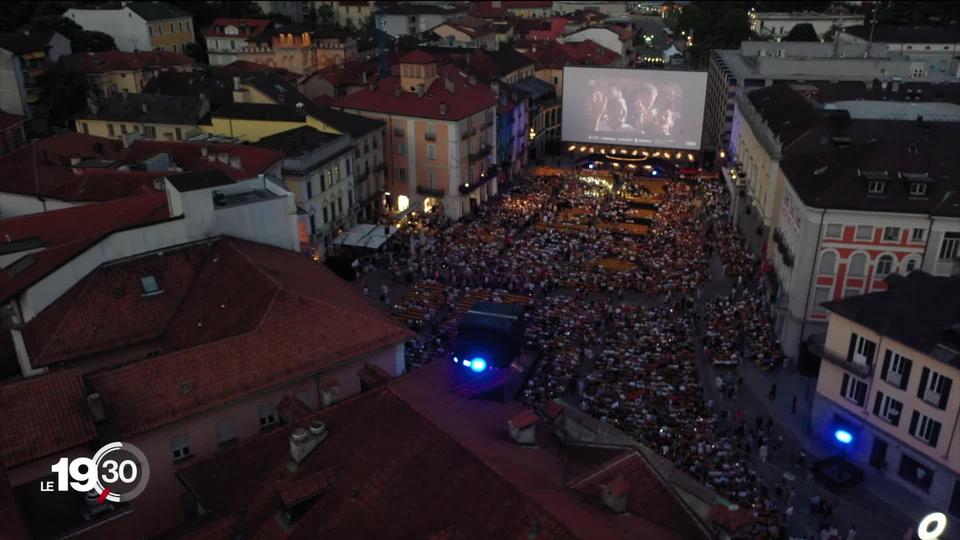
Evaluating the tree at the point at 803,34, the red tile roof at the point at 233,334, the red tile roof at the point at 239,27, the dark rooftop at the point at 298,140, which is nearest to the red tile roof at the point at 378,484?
the red tile roof at the point at 233,334

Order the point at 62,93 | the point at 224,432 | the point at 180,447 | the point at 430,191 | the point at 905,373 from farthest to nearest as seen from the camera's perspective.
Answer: the point at 62,93 → the point at 430,191 → the point at 905,373 → the point at 224,432 → the point at 180,447

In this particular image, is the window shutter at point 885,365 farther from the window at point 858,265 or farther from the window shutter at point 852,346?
the window at point 858,265

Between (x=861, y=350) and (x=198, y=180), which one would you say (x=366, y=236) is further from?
(x=861, y=350)

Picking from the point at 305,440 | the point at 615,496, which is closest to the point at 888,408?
the point at 615,496

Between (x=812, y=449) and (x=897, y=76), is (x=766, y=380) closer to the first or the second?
(x=812, y=449)

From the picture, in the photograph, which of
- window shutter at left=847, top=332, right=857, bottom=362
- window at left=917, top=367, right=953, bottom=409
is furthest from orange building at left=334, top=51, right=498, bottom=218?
window at left=917, top=367, right=953, bottom=409

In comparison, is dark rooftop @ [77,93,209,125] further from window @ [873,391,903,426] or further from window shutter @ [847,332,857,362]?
window @ [873,391,903,426]
